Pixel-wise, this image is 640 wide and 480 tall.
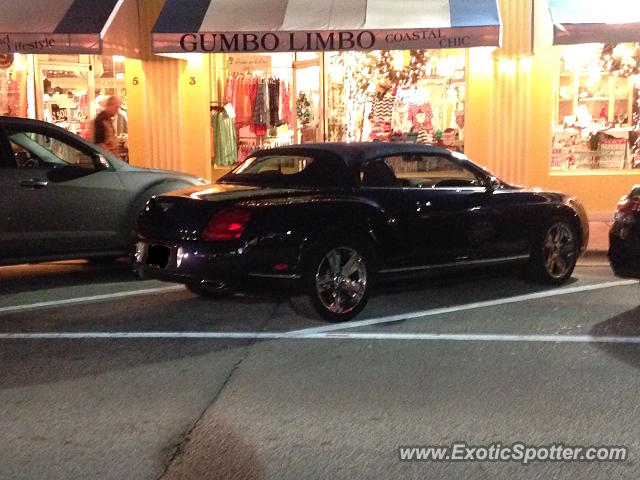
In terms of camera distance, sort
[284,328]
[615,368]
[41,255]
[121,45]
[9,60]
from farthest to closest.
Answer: [9,60]
[121,45]
[41,255]
[284,328]
[615,368]

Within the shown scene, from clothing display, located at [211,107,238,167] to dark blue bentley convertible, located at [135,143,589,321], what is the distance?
18.3 feet

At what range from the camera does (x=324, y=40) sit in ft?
38.5

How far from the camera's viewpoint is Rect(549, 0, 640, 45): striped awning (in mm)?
11461

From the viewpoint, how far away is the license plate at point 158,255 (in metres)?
7.22

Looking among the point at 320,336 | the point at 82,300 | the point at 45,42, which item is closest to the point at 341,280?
the point at 320,336

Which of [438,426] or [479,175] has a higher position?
[479,175]

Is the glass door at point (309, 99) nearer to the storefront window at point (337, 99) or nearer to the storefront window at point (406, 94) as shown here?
the storefront window at point (337, 99)

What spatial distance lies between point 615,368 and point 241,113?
9.14 metres

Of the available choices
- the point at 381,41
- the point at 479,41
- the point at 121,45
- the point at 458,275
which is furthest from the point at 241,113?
the point at 458,275

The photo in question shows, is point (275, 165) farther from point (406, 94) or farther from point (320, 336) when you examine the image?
point (406, 94)

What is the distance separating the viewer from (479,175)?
8359 mm

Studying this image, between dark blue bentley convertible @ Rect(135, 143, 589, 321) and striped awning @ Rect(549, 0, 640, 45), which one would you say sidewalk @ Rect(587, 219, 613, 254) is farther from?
striped awning @ Rect(549, 0, 640, 45)

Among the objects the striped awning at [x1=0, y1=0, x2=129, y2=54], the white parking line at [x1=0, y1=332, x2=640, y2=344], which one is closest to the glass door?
the striped awning at [x1=0, y1=0, x2=129, y2=54]

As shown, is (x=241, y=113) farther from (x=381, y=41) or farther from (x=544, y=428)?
(x=544, y=428)
